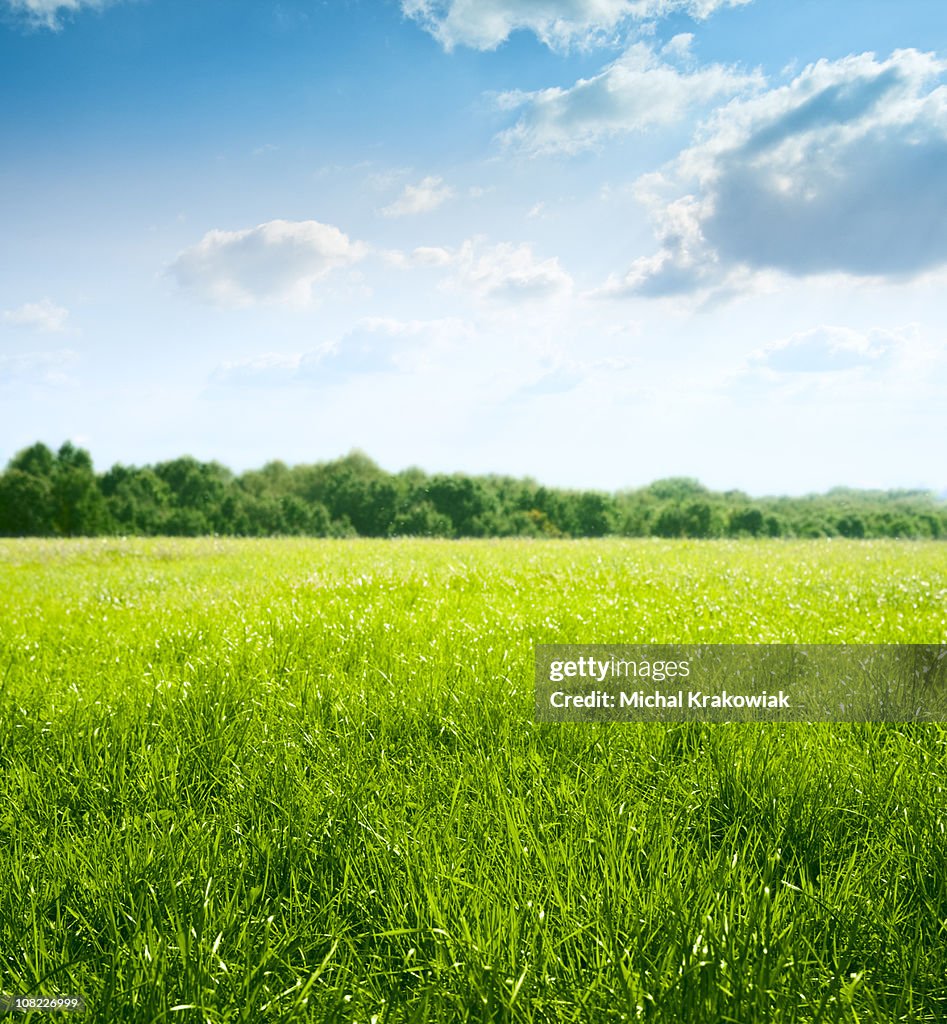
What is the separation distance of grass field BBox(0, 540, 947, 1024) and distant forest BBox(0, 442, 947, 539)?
1931 inches

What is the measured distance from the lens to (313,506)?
68.4 metres

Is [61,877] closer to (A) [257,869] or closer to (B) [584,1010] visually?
(A) [257,869]

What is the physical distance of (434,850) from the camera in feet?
9.68

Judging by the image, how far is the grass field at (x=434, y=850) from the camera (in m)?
2.25

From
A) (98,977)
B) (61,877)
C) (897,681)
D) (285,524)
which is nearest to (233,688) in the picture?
(61,877)

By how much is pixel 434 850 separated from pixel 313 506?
6737cm

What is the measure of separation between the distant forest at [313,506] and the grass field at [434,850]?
49.0 m

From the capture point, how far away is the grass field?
2.25 meters

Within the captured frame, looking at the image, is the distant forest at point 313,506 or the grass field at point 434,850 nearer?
the grass field at point 434,850

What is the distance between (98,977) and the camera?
2330 millimetres

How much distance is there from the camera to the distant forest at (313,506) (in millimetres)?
62656

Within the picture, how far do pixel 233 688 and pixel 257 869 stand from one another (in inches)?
92.4

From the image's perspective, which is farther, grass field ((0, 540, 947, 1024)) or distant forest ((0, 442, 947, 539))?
distant forest ((0, 442, 947, 539))

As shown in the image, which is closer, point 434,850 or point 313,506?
point 434,850
